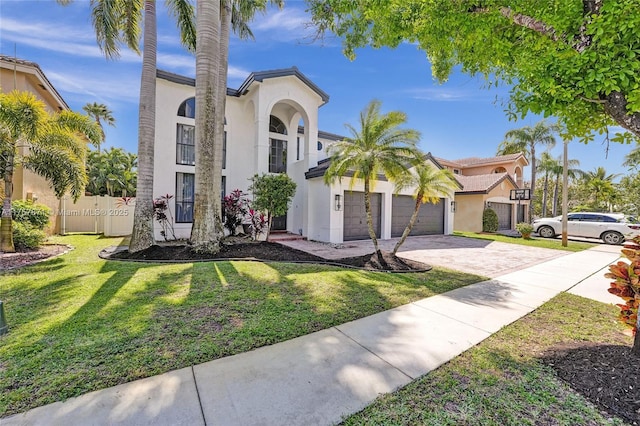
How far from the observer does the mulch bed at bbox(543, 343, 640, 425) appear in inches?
95.9

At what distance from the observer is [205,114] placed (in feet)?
28.3

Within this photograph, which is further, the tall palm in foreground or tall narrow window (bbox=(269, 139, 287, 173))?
tall narrow window (bbox=(269, 139, 287, 173))

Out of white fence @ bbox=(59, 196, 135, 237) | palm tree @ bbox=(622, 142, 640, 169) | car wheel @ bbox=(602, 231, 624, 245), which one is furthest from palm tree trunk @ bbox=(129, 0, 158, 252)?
car wheel @ bbox=(602, 231, 624, 245)

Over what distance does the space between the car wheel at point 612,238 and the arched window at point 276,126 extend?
1966 centimetres

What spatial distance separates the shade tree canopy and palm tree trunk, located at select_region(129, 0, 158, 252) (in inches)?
329

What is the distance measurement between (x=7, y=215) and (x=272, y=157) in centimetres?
1064

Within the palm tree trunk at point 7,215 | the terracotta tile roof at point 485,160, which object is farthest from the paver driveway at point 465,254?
the terracotta tile roof at point 485,160

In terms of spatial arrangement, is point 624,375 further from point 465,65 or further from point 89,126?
point 89,126

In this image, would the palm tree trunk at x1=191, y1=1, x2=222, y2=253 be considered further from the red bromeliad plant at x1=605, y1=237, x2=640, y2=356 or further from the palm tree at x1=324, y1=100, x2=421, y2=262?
the red bromeliad plant at x1=605, y1=237, x2=640, y2=356

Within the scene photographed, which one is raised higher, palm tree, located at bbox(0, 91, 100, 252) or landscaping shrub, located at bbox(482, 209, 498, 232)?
palm tree, located at bbox(0, 91, 100, 252)

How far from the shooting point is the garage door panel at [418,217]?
1545 cm

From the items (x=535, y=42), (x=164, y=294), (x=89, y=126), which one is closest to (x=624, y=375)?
(x=535, y=42)

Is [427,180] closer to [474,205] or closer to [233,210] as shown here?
[233,210]

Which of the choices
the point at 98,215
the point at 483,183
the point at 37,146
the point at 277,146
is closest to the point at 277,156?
the point at 277,146
